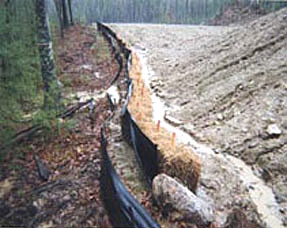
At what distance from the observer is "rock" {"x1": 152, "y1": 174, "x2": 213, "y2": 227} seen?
4.64 metres

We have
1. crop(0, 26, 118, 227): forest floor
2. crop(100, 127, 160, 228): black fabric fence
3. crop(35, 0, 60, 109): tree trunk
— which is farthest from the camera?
crop(35, 0, 60, 109): tree trunk

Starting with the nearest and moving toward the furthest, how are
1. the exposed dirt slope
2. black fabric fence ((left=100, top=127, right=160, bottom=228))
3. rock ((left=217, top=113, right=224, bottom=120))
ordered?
black fabric fence ((left=100, top=127, right=160, bottom=228)) < rock ((left=217, top=113, right=224, bottom=120)) < the exposed dirt slope

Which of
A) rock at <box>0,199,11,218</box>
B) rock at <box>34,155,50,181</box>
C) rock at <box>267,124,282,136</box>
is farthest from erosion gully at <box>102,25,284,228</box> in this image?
rock at <box>0,199,11,218</box>

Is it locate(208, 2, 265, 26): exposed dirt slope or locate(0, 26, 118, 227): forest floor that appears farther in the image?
locate(208, 2, 265, 26): exposed dirt slope

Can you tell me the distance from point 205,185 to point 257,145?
61.6 inches

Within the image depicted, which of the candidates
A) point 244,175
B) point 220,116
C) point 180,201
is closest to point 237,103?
point 220,116

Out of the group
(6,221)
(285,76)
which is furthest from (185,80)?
(6,221)

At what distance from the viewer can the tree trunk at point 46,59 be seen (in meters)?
6.59

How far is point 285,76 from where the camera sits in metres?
8.30

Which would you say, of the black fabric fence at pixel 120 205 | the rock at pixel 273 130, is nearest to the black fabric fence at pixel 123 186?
the black fabric fence at pixel 120 205

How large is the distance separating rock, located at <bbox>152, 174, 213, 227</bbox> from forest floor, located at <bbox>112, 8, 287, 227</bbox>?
0.40 metres

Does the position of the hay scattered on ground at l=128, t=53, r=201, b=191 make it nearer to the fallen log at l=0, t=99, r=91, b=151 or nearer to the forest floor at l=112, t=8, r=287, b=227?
the forest floor at l=112, t=8, r=287, b=227

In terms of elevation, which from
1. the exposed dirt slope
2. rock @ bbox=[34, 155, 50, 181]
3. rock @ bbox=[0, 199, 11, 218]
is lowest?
the exposed dirt slope

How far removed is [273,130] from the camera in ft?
22.2
